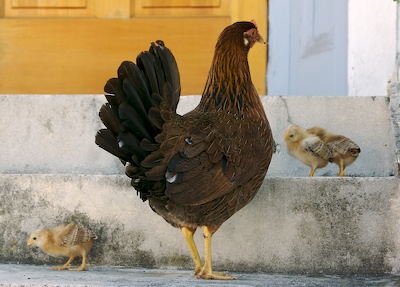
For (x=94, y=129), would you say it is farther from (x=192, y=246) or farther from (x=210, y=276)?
(x=210, y=276)

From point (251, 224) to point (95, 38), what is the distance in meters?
2.18

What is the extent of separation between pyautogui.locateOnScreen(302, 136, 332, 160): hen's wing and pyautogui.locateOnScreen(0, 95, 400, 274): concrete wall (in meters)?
0.21

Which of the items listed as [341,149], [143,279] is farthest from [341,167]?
[143,279]

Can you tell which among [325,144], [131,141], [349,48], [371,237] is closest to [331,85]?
[349,48]

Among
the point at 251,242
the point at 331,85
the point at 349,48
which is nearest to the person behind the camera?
the point at 251,242

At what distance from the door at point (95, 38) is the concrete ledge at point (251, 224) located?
5.35ft

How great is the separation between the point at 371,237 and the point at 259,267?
51 cm

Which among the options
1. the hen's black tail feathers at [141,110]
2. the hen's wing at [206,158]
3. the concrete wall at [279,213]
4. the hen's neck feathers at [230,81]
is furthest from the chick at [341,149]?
→ the hen's black tail feathers at [141,110]

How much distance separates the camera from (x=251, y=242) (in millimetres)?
3822

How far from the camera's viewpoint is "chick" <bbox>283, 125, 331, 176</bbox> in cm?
401

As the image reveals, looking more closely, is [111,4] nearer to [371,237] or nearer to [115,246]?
[115,246]

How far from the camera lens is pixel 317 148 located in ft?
13.1

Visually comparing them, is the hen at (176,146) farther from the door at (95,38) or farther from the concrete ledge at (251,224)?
the door at (95,38)

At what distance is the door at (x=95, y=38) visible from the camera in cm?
548
